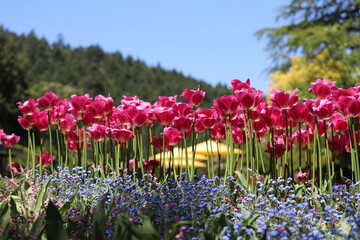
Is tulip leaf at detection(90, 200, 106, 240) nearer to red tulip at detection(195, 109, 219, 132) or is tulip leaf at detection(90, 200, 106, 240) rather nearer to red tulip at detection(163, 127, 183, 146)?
red tulip at detection(163, 127, 183, 146)

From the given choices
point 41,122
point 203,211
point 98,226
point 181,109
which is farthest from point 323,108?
point 41,122

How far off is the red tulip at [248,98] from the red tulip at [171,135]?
588 mm

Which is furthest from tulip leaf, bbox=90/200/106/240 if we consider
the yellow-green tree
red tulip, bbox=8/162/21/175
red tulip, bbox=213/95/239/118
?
the yellow-green tree

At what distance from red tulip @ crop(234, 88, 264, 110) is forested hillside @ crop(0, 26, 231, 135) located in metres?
37.6

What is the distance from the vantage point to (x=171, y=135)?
344cm

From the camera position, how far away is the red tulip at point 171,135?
339cm

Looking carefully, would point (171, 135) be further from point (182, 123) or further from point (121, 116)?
point (121, 116)

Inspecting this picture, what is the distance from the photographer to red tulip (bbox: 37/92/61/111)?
381cm

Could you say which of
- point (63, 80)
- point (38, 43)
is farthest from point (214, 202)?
point (38, 43)

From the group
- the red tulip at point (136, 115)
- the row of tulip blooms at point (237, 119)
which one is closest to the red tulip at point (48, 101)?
the row of tulip blooms at point (237, 119)

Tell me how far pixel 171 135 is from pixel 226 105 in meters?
0.50

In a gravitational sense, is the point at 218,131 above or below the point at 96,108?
below

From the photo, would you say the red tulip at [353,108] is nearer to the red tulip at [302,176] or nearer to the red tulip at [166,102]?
the red tulip at [302,176]

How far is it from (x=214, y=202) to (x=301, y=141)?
4.15ft
